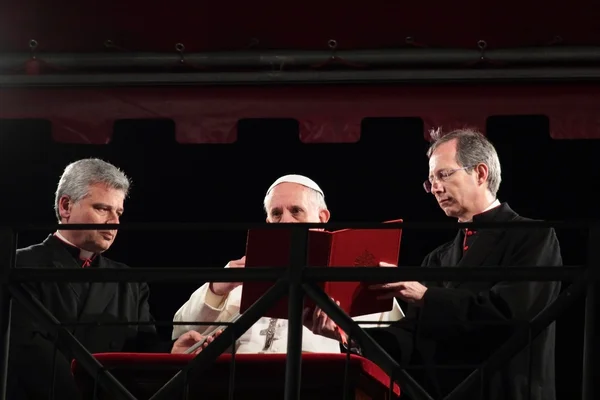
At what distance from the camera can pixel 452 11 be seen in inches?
245

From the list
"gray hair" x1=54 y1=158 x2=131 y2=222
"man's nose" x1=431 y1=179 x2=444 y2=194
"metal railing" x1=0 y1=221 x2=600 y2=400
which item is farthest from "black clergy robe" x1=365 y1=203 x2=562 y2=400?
"gray hair" x1=54 y1=158 x2=131 y2=222

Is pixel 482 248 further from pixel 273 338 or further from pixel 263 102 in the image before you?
pixel 263 102

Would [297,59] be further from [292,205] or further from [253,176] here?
[253,176]

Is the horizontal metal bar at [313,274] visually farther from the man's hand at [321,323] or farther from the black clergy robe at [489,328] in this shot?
the man's hand at [321,323]

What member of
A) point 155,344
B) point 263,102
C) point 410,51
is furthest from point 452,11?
Result: point 155,344

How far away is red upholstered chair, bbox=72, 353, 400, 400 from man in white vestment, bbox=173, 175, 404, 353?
1.28 meters

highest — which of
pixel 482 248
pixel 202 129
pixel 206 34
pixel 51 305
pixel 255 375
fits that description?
pixel 206 34

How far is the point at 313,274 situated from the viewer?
340 cm

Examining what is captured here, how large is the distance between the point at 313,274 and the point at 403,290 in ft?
3.91

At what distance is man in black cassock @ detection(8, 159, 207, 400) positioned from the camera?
15.4 ft

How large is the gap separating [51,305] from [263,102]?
169 cm

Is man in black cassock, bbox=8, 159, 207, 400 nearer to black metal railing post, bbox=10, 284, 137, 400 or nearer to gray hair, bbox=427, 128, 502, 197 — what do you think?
black metal railing post, bbox=10, 284, 137, 400

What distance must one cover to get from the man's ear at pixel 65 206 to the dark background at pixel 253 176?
1.74m

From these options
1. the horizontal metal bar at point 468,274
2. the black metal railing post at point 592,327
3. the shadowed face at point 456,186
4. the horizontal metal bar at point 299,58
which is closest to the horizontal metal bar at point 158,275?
the horizontal metal bar at point 468,274
